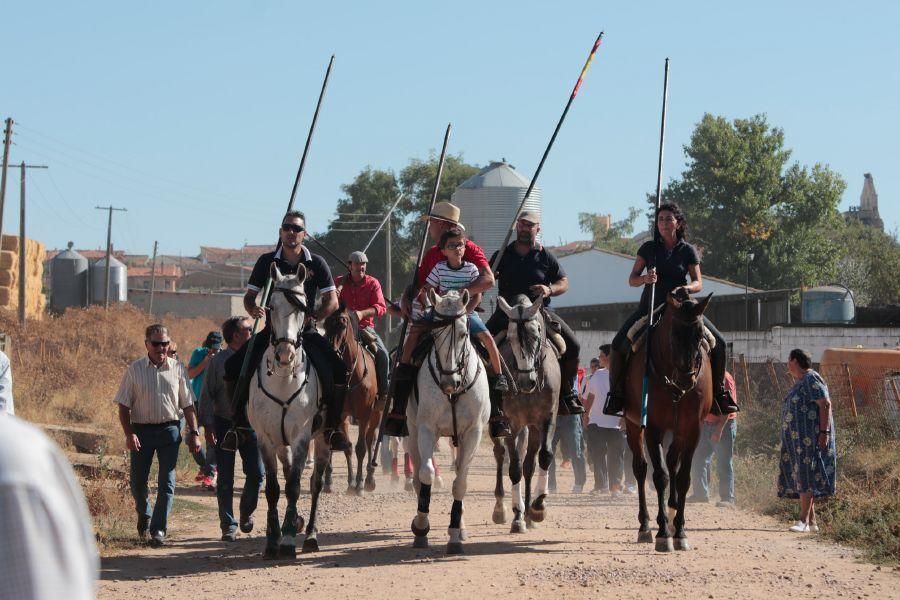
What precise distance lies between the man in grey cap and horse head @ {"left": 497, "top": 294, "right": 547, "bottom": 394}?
727mm

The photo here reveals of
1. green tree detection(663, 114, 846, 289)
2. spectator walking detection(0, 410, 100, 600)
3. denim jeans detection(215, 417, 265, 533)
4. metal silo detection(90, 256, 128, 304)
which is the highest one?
green tree detection(663, 114, 846, 289)

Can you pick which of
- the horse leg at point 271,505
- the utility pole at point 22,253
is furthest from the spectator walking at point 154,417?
the utility pole at point 22,253

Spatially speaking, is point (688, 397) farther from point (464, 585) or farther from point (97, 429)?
point (97, 429)

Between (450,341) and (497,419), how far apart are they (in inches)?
48.5

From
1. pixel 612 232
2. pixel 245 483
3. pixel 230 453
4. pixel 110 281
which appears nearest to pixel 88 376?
pixel 230 453

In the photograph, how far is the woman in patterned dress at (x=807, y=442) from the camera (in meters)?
12.9

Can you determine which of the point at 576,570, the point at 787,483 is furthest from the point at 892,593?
the point at 787,483

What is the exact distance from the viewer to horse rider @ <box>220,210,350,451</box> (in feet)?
37.8

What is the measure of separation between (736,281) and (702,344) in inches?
2800

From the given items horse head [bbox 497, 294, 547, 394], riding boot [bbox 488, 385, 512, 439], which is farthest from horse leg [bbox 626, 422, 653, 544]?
riding boot [bbox 488, 385, 512, 439]

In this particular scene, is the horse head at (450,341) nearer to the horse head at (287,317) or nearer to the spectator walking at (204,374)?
the horse head at (287,317)

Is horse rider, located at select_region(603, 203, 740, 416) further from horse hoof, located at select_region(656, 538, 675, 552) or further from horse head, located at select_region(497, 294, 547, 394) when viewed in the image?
horse hoof, located at select_region(656, 538, 675, 552)

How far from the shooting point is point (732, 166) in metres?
81.2

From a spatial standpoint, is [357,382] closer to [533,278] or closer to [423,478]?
Answer: [533,278]
